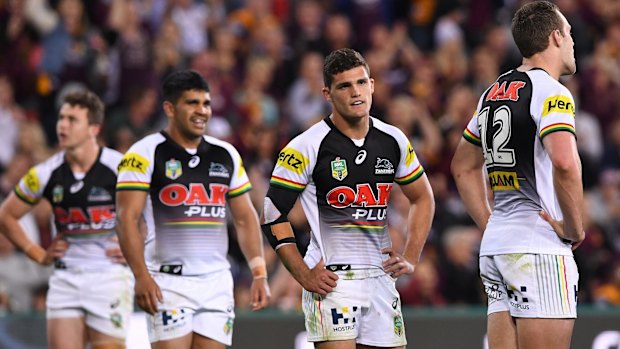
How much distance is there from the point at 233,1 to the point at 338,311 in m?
10.8

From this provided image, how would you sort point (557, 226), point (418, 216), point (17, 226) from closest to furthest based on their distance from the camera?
1. point (557, 226)
2. point (418, 216)
3. point (17, 226)

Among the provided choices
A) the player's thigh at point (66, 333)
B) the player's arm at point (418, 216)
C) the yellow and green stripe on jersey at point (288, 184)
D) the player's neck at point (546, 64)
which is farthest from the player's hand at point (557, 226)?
the player's thigh at point (66, 333)

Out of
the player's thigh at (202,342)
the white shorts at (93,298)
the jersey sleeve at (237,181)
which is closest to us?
the player's thigh at (202,342)

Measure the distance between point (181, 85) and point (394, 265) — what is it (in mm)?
2225

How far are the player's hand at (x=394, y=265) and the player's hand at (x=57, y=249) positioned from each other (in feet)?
11.0

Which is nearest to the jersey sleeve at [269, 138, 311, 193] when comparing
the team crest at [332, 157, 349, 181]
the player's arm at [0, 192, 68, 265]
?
the team crest at [332, 157, 349, 181]

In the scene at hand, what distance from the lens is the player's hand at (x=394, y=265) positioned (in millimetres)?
7727

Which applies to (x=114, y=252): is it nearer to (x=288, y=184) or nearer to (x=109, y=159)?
(x=109, y=159)

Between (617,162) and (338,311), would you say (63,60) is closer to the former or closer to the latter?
(617,162)

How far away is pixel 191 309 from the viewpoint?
27.8 feet

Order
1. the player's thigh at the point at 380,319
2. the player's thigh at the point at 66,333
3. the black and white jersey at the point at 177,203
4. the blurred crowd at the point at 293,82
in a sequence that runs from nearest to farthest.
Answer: the player's thigh at the point at 380,319
the black and white jersey at the point at 177,203
the player's thigh at the point at 66,333
the blurred crowd at the point at 293,82

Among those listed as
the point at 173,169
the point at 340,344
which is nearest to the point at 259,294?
the point at 173,169

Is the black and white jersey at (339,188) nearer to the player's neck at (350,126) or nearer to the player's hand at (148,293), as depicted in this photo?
the player's neck at (350,126)

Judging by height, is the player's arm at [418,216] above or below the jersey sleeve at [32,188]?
below
